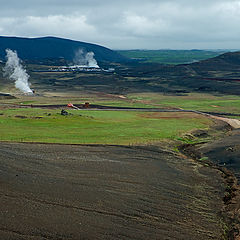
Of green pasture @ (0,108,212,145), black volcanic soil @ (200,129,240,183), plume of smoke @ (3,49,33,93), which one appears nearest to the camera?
black volcanic soil @ (200,129,240,183)

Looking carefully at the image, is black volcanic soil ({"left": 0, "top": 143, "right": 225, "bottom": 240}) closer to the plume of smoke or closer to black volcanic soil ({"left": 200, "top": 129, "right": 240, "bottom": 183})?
black volcanic soil ({"left": 200, "top": 129, "right": 240, "bottom": 183})

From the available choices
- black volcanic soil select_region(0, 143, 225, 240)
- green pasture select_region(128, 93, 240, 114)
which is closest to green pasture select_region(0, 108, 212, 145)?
black volcanic soil select_region(0, 143, 225, 240)

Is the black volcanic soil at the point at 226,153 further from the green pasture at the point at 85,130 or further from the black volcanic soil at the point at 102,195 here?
the green pasture at the point at 85,130

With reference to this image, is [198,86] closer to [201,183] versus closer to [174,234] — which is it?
[201,183]

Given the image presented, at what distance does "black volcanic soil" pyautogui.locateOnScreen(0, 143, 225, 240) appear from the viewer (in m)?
22.3

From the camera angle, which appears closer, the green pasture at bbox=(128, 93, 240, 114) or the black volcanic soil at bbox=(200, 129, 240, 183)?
the black volcanic soil at bbox=(200, 129, 240, 183)

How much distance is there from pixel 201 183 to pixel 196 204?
5.38 metres

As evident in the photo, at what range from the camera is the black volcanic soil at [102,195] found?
2228 cm

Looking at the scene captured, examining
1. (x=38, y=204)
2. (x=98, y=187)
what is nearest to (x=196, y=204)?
(x=98, y=187)

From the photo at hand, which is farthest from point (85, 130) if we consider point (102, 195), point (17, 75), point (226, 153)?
point (17, 75)

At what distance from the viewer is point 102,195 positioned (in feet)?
89.2

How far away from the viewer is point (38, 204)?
80.4 feet

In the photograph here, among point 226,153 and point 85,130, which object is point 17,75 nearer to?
point 85,130

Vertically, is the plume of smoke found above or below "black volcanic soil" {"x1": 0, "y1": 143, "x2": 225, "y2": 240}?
above
